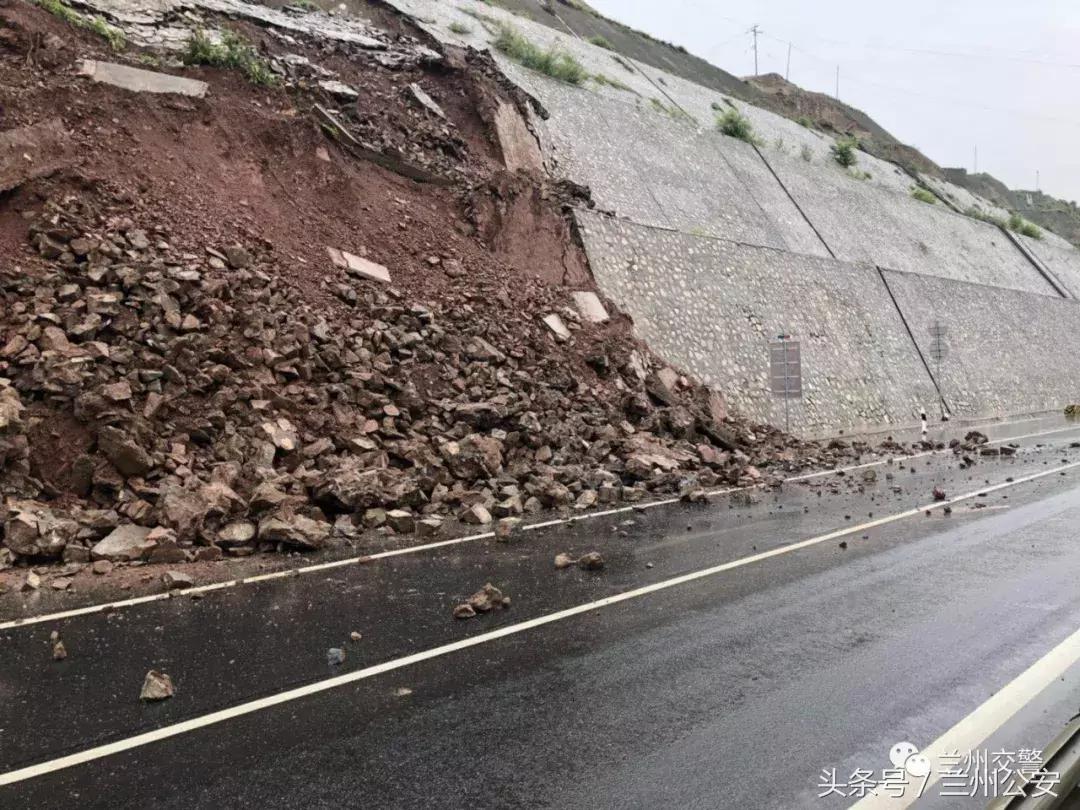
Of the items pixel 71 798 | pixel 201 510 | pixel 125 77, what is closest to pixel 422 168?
pixel 125 77

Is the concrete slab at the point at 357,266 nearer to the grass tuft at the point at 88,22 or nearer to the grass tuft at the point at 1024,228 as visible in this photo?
the grass tuft at the point at 88,22

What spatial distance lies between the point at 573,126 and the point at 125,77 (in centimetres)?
1301

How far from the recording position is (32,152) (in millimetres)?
11617

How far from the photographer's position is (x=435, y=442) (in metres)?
11.1

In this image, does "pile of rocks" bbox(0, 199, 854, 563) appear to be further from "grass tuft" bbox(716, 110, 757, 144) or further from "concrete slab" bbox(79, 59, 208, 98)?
"grass tuft" bbox(716, 110, 757, 144)

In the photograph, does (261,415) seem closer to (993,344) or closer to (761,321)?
(761,321)

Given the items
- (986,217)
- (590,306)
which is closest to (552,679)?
(590,306)

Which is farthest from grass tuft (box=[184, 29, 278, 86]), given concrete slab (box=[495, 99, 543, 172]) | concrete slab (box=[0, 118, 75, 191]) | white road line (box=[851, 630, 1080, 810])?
white road line (box=[851, 630, 1080, 810])

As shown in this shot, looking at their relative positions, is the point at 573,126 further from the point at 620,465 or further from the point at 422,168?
the point at 620,465

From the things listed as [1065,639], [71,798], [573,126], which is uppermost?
[573,126]

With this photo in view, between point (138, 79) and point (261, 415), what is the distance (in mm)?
8302

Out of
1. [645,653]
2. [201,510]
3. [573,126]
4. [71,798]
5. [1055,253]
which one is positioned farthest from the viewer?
[1055,253]

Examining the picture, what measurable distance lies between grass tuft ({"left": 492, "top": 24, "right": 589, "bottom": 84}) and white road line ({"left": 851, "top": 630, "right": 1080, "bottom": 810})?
79.2ft

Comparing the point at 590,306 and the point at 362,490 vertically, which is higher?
the point at 590,306
